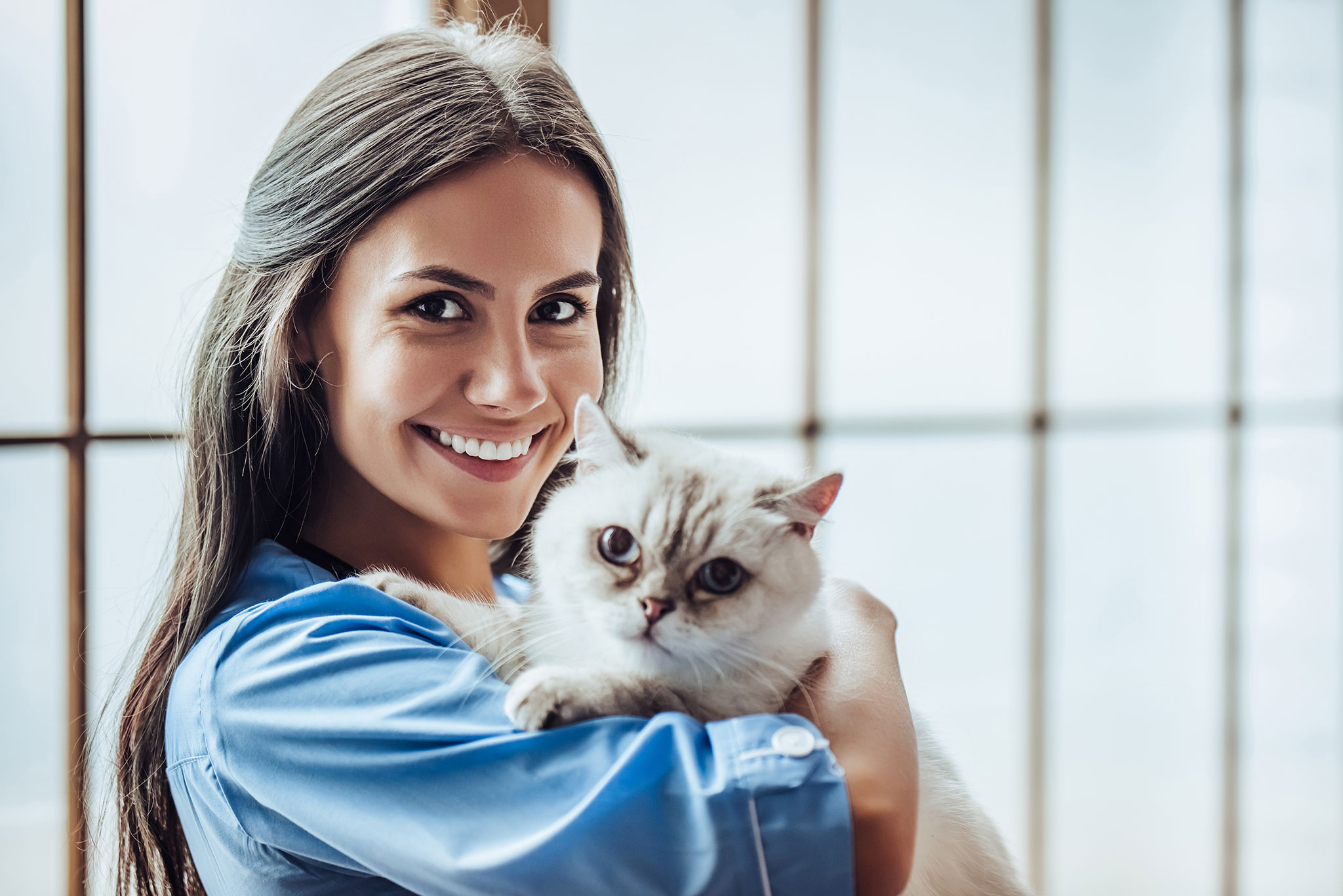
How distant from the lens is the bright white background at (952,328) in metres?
1.71

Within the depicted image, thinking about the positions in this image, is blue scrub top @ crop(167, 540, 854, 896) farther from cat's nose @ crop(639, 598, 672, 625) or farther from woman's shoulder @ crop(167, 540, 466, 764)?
→ cat's nose @ crop(639, 598, 672, 625)

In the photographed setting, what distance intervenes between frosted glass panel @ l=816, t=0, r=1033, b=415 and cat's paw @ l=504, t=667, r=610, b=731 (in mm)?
1612

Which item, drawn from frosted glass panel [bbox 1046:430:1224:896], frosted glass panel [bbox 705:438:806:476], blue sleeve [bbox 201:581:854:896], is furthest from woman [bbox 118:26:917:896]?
frosted glass panel [bbox 1046:430:1224:896]

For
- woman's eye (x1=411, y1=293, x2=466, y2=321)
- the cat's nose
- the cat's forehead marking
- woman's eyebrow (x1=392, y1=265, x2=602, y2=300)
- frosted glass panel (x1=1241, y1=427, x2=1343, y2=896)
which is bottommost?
frosted glass panel (x1=1241, y1=427, x2=1343, y2=896)

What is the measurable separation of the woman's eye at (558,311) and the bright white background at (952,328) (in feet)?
2.21

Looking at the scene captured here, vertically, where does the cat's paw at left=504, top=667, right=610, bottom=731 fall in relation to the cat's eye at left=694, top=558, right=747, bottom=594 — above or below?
below

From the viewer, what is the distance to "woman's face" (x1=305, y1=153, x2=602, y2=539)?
3.88 feet

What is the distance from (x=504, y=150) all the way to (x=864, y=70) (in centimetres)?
156

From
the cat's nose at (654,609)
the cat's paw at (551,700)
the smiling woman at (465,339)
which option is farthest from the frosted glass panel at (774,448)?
the cat's paw at (551,700)

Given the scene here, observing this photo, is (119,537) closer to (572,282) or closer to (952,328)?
(572,282)

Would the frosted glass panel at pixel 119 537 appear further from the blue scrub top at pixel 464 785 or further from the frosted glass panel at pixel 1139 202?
the frosted glass panel at pixel 1139 202

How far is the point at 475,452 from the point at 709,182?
4.19 feet

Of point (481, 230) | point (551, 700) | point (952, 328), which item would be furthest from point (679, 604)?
point (952, 328)

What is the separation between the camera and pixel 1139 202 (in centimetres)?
289
